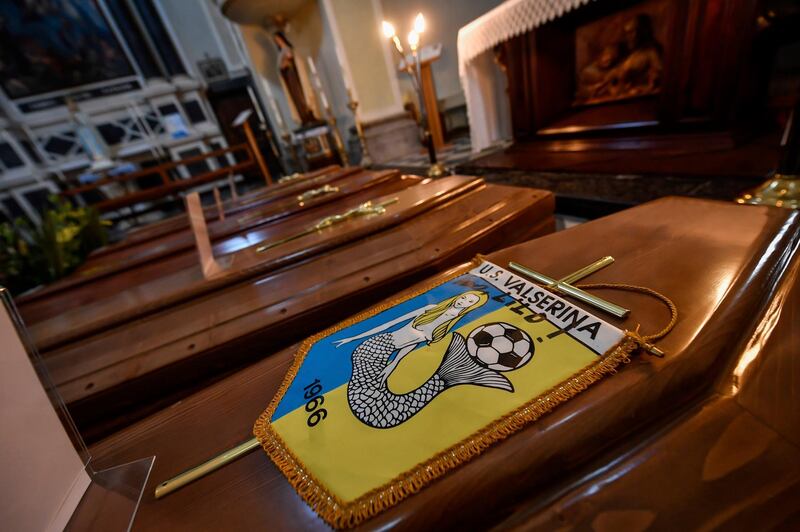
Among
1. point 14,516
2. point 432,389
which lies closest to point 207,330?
point 14,516

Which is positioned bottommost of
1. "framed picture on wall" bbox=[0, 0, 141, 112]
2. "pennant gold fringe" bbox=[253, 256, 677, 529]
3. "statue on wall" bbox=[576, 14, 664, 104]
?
"pennant gold fringe" bbox=[253, 256, 677, 529]

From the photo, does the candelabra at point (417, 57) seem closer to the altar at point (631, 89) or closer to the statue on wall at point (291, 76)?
the altar at point (631, 89)

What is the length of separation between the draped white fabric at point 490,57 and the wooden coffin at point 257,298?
2269 millimetres

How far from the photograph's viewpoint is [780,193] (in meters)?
1.12

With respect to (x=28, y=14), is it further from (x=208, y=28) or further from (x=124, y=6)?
(x=208, y=28)

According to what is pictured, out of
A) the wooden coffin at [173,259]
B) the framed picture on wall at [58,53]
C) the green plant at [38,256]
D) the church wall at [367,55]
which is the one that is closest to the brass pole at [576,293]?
the wooden coffin at [173,259]

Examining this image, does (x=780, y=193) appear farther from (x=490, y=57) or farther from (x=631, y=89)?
(x=490, y=57)

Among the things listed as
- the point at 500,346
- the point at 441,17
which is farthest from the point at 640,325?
the point at 441,17

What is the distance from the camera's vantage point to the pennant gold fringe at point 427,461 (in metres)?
0.34

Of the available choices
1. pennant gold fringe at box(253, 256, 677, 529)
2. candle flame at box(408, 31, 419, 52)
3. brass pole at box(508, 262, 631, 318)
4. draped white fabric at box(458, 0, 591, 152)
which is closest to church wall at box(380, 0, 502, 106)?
draped white fabric at box(458, 0, 591, 152)

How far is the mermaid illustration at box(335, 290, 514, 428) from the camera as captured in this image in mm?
433

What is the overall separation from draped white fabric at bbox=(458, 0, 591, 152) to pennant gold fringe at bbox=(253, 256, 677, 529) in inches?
116

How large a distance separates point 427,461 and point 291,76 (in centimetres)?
770

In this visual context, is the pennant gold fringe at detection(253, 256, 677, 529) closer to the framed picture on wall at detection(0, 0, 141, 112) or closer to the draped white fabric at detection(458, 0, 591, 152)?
the draped white fabric at detection(458, 0, 591, 152)
